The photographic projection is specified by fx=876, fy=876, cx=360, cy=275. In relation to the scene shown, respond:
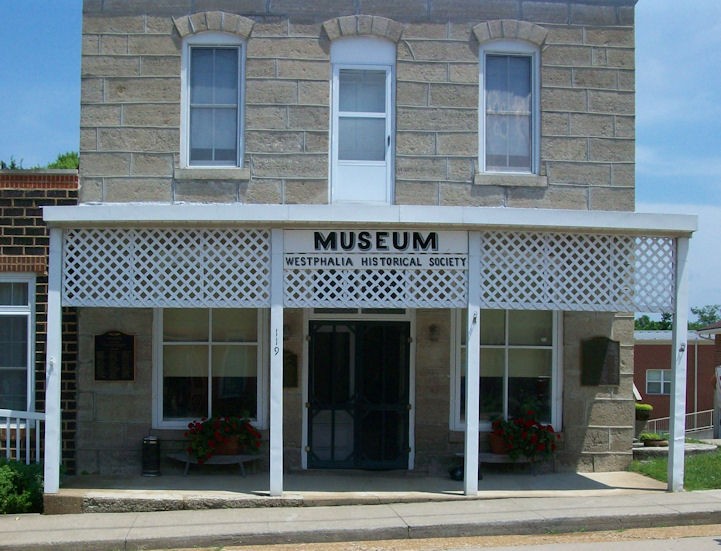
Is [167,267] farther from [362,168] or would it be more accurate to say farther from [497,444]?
[497,444]

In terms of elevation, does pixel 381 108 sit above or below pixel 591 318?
above

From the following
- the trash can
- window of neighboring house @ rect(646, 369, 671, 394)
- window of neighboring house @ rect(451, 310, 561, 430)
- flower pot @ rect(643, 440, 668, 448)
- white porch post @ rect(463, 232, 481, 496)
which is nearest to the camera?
white porch post @ rect(463, 232, 481, 496)

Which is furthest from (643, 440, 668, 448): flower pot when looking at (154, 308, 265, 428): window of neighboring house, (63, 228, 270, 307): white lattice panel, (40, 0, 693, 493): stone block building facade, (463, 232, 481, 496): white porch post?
(63, 228, 270, 307): white lattice panel

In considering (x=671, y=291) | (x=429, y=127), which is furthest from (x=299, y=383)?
(x=671, y=291)

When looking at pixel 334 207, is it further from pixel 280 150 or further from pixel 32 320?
pixel 32 320

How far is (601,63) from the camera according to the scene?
11445mm

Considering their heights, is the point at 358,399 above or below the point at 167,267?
below

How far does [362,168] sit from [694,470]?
5816 millimetres

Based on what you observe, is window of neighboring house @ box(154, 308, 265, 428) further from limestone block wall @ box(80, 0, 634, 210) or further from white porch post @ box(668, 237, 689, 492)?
white porch post @ box(668, 237, 689, 492)

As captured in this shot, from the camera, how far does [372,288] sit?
9.95 m

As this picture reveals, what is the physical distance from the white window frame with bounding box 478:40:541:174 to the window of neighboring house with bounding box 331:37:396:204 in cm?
118

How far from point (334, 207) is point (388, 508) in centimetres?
334

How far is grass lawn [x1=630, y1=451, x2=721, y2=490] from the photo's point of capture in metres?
10.6

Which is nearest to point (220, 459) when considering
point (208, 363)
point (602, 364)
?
point (208, 363)
